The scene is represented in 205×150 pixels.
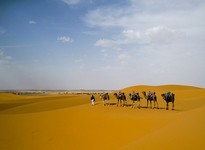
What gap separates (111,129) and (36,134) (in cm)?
620

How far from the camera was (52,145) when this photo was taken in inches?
601

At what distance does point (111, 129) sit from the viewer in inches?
615

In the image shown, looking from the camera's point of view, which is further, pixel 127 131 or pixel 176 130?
pixel 127 131

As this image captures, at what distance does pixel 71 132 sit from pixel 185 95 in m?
32.8

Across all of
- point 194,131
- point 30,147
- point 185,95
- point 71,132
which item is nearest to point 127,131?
point 71,132

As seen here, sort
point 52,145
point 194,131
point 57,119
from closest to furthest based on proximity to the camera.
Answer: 1. point 194,131
2. point 52,145
3. point 57,119

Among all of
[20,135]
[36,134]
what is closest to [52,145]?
[36,134]

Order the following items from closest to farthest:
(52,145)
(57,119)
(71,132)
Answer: (52,145)
(71,132)
(57,119)

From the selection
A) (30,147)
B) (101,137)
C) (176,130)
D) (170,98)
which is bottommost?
(30,147)

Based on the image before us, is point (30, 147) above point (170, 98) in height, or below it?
below

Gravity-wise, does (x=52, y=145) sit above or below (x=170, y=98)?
below

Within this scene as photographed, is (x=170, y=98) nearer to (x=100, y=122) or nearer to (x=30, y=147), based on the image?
(x=100, y=122)

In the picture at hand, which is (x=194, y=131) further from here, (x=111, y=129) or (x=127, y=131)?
(x=111, y=129)

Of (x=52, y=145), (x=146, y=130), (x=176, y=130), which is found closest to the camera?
(x=176, y=130)
